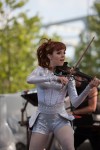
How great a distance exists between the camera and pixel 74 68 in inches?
165

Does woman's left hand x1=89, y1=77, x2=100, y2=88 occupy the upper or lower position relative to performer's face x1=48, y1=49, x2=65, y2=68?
lower

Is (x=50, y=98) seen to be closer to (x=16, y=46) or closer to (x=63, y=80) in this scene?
(x=63, y=80)

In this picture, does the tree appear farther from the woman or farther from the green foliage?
the woman

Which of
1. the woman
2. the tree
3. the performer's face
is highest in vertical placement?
the performer's face

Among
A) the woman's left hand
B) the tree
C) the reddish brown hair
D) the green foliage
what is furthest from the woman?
the tree

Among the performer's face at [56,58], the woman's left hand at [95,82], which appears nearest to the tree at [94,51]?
the performer's face at [56,58]

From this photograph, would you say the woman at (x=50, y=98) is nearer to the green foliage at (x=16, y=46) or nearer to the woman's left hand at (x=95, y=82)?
the woman's left hand at (x=95, y=82)

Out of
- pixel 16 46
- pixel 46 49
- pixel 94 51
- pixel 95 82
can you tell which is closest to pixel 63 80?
pixel 95 82

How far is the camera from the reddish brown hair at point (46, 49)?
13.8 ft

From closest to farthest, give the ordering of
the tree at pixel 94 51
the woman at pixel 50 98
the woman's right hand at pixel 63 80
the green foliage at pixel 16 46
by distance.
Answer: the woman's right hand at pixel 63 80 → the woman at pixel 50 98 → the green foliage at pixel 16 46 → the tree at pixel 94 51

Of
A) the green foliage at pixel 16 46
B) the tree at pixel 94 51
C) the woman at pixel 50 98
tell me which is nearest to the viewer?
the woman at pixel 50 98

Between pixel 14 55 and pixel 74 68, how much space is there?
14.5 m

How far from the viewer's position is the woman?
4.11m

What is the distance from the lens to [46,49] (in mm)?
4234
